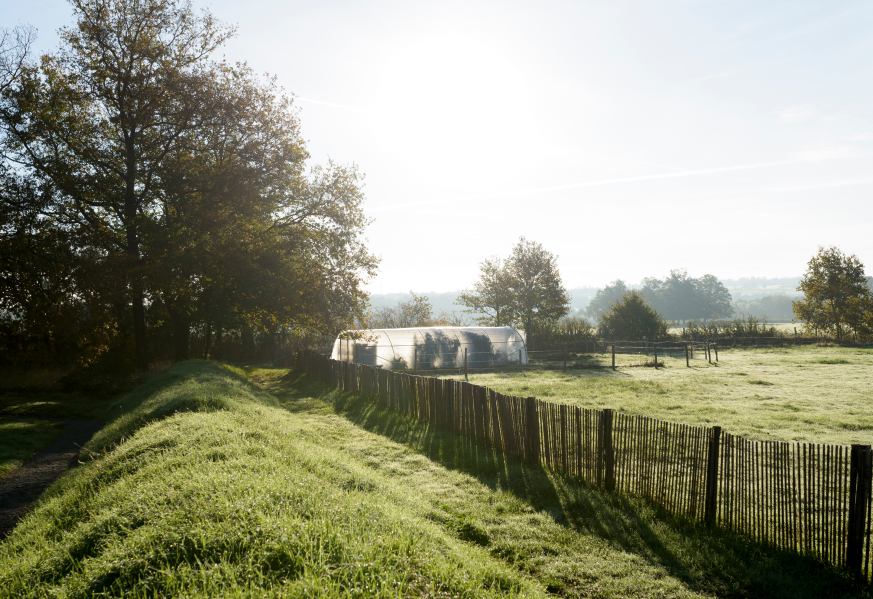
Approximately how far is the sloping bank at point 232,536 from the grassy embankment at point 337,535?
17 mm

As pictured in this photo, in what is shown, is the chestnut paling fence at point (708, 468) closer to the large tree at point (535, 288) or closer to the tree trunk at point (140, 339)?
the tree trunk at point (140, 339)

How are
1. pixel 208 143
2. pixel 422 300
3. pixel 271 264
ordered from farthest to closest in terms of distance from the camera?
A: pixel 422 300
pixel 271 264
pixel 208 143

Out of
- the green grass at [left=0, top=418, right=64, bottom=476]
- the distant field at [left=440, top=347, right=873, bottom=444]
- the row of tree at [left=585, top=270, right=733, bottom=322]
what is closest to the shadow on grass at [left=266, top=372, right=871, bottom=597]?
the distant field at [left=440, top=347, right=873, bottom=444]

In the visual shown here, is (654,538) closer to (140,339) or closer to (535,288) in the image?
(140,339)

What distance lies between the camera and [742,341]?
3847 centimetres

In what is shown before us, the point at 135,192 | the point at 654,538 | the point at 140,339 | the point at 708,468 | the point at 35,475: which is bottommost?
the point at 35,475

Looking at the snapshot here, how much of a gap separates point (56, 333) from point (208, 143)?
9838 mm

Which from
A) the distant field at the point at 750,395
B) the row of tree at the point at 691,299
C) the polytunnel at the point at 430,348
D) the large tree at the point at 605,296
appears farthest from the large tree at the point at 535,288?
the large tree at the point at 605,296

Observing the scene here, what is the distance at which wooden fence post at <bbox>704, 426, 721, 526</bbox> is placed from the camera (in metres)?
Result: 5.83

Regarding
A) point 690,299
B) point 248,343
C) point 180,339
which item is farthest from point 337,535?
point 690,299

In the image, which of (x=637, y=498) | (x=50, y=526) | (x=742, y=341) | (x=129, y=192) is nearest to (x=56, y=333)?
(x=129, y=192)

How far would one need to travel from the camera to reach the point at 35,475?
9.05m

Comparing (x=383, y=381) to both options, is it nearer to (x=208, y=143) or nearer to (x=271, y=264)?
(x=271, y=264)

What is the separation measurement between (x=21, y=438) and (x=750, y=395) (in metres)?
19.8
